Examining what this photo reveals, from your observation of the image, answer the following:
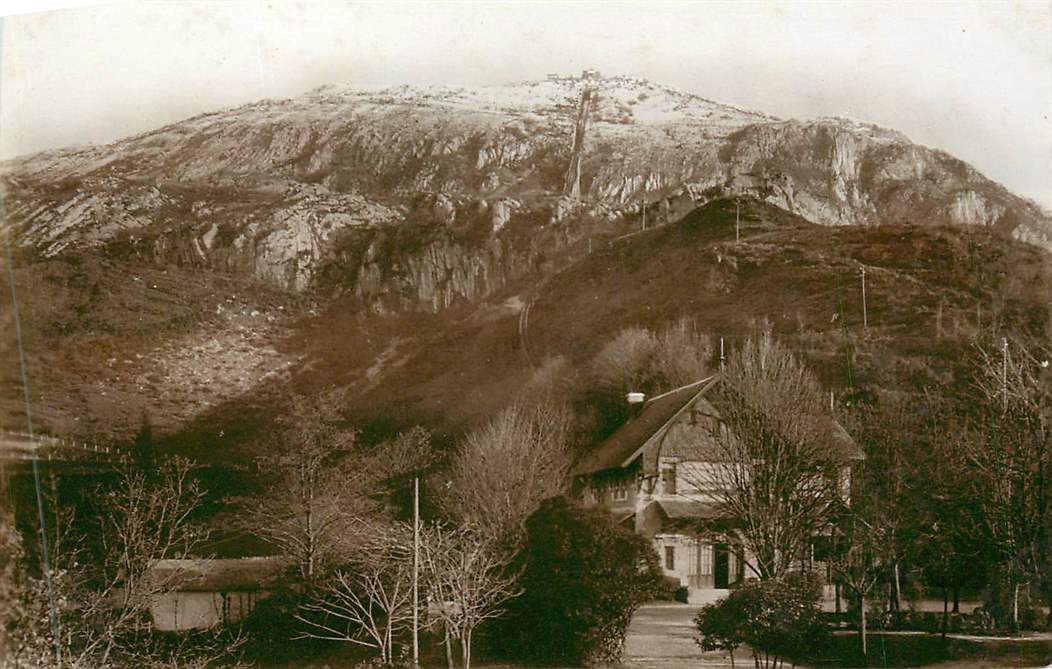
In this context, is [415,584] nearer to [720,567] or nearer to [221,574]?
[221,574]

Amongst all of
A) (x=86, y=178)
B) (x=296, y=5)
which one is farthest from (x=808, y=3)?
(x=86, y=178)

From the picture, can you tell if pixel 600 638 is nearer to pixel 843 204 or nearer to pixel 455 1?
pixel 843 204

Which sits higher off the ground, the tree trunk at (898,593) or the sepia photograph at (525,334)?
the sepia photograph at (525,334)

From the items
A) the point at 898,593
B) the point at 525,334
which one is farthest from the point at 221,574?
the point at 898,593

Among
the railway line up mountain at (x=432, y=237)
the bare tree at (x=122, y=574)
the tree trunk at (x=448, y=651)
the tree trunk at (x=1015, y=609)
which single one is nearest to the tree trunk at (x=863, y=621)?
the tree trunk at (x=1015, y=609)

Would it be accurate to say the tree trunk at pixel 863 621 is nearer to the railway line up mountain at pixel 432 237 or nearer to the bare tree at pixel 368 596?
the railway line up mountain at pixel 432 237

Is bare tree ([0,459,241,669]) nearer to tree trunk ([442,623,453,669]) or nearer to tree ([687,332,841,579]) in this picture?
tree trunk ([442,623,453,669])
